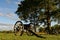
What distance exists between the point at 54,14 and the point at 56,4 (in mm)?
2673

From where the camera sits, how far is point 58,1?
53438 millimetres

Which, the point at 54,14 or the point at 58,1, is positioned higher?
the point at 58,1

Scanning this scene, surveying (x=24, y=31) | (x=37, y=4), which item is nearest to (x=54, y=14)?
(x=37, y=4)

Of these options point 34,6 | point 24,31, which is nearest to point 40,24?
point 34,6

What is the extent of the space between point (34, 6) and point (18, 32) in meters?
26.3

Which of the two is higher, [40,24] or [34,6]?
[34,6]

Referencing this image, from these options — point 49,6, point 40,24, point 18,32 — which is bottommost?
point 18,32

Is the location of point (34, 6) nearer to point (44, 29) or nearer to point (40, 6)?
point (40, 6)

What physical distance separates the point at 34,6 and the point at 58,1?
6524 mm

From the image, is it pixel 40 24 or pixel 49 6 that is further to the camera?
pixel 40 24

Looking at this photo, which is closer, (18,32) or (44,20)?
(18,32)

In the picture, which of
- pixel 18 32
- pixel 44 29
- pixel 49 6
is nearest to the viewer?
pixel 18 32

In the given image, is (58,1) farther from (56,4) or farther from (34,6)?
(34,6)

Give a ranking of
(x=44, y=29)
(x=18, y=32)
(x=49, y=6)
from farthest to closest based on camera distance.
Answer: (x=44, y=29), (x=49, y=6), (x=18, y=32)
